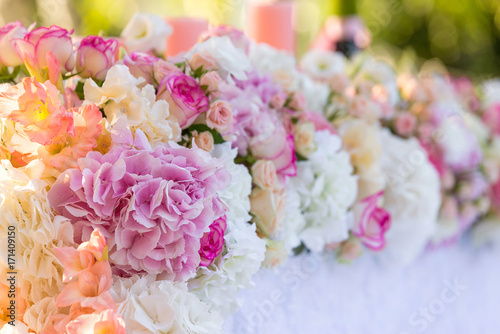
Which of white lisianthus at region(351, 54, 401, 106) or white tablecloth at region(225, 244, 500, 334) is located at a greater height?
white lisianthus at region(351, 54, 401, 106)

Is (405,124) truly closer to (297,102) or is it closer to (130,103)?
(297,102)

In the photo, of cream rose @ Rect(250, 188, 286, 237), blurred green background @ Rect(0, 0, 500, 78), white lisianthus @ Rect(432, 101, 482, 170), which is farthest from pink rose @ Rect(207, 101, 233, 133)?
blurred green background @ Rect(0, 0, 500, 78)

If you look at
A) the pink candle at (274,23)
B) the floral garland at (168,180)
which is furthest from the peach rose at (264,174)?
the pink candle at (274,23)

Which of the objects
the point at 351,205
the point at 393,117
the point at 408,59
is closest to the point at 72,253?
the point at 351,205

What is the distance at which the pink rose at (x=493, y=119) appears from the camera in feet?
3.64

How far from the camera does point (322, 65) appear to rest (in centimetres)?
105

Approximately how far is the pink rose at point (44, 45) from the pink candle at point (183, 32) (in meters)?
0.43

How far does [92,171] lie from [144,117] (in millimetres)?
91

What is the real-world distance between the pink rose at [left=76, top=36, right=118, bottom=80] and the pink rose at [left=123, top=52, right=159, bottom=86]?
0.08ft

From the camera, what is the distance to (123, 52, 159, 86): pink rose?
0.60 meters

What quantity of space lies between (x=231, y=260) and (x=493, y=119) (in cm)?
83

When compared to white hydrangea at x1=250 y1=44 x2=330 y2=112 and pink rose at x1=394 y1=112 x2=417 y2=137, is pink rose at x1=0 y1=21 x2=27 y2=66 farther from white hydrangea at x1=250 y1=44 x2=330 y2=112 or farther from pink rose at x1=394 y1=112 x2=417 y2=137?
pink rose at x1=394 y1=112 x2=417 y2=137

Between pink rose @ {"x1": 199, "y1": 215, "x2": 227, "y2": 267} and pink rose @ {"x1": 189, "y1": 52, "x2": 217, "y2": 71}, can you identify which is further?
pink rose @ {"x1": 189, "y1": 52, "x2": 217, "y2": 71}

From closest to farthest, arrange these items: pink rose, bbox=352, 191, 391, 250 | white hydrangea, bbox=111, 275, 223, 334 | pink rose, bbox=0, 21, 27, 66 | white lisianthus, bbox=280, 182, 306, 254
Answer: white hydrangea, bbox=111, 275, 223, 334
pink rose, bbox=0, 21, 27, 66
white lisianthus, bbox=280, 182, 306, 254
pink rose, bbox=352, 191, 391, 250
